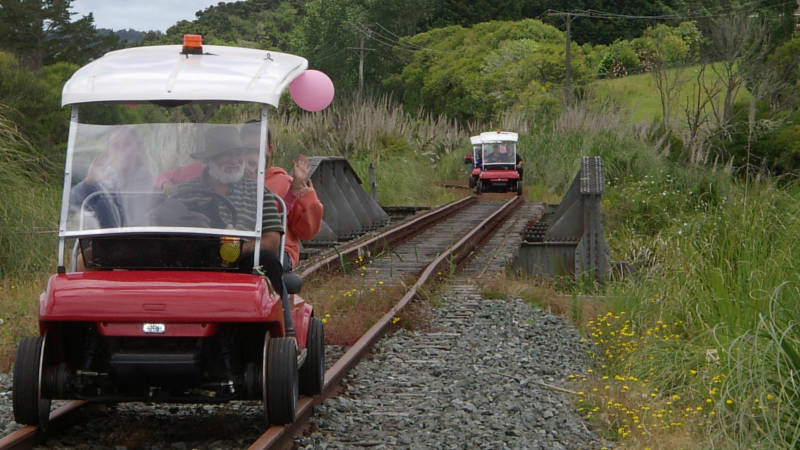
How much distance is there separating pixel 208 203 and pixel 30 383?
1329 millimetres

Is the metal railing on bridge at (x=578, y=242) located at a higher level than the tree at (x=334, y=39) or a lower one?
lower

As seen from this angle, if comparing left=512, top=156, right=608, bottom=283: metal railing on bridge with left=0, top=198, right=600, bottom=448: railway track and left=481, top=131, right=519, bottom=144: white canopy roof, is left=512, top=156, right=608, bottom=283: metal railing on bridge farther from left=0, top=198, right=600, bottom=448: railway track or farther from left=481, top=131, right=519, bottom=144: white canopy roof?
left=481, top=131, right=519, bottom=144: white canopy roof

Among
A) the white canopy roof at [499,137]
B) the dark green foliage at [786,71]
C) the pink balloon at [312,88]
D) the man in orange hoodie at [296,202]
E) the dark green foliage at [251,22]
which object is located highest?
the dark green foliage at [251,22]

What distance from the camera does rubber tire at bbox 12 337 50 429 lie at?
539cm

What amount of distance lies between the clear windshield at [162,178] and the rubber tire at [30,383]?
67cm

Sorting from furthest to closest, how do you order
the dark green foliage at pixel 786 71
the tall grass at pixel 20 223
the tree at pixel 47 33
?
the tree at pixel 47 33
the dark green foliage at pixel 786 71
the tall grass at pixel 20 223

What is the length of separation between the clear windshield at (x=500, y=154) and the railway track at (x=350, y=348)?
11.5 metres

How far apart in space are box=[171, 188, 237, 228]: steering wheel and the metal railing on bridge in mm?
7089

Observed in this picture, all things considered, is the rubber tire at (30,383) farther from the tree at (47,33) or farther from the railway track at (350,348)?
the tree at (47,33)

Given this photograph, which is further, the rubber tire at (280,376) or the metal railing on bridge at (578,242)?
the metal railing on bridge at (578,242)

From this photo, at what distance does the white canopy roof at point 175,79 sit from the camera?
5.61m

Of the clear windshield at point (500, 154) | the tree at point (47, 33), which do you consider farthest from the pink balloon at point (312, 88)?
the tree at point (47, 33)

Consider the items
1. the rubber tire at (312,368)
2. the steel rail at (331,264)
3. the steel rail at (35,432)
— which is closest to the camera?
the steel rail at (35,432)

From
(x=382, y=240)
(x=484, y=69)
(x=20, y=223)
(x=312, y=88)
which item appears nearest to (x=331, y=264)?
(x=20, y=223)
